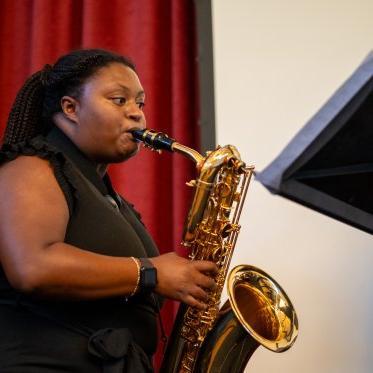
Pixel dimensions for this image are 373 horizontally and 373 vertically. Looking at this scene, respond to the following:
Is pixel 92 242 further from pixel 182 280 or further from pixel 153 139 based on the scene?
pixel 153 139

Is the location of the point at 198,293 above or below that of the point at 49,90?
below

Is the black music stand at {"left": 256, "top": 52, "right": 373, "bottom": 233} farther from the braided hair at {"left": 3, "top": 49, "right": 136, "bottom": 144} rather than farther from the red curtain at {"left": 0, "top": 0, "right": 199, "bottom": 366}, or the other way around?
the red curtain at {"left": 0, "top": 0, "right": 199, "bottom": 366}

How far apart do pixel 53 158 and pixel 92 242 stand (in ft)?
0.70

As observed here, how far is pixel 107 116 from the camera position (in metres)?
1.55

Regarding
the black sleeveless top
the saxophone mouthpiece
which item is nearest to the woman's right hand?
the black sleeveless top

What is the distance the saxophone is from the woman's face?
0.04m

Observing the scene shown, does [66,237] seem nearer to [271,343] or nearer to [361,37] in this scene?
[271,343]

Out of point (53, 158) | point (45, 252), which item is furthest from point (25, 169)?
point (45, 252)

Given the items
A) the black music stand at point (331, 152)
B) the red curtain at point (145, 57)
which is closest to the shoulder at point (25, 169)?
the black music stand at point (331, 152)

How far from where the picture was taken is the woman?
123 cm

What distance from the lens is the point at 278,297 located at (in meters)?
1.76

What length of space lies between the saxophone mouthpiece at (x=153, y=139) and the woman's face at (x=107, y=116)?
0.06ft

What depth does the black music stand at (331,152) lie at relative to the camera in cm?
102

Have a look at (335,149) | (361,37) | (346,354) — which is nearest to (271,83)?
(361,37)
